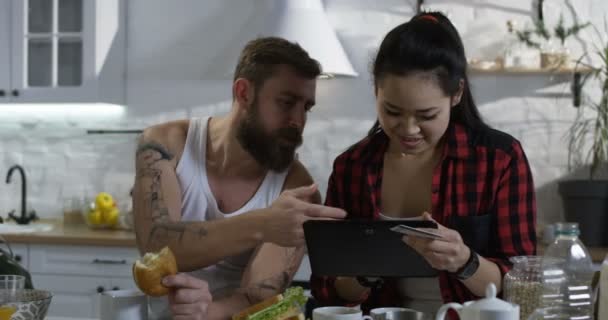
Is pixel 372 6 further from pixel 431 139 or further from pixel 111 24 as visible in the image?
pixel 431 139

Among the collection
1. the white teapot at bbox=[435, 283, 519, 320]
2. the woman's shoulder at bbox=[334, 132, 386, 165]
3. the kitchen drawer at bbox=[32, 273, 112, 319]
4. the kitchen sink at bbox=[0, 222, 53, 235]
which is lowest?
the kitchen drawer at bbox=[32, 273, 112, 319]

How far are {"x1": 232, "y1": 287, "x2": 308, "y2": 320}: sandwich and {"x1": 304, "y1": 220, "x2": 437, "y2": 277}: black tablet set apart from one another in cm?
15

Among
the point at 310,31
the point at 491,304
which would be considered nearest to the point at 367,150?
the point at 491,304

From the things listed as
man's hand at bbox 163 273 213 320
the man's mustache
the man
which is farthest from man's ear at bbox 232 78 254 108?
man's hand at bbox 163 273 213 320

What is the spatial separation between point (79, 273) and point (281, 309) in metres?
2.27

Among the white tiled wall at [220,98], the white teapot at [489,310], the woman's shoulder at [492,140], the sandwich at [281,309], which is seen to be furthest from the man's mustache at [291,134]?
the white tiled wall at [220,98]

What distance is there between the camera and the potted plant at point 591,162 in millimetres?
3215

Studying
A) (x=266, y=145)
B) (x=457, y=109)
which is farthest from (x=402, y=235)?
(x=266, y=145)

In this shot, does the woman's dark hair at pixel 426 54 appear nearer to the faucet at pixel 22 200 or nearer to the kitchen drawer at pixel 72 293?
the kitchen drawer at pixel 72 293

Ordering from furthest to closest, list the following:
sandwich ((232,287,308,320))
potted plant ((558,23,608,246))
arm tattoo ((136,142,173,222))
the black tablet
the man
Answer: potted plant ((558,23,608,246)) → arm tattoo ((136,142,173,222)) → the man → the black tablet → sandwich ((232,287,308,320))

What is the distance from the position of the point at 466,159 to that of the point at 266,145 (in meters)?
0.63

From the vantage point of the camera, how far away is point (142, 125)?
3973mm

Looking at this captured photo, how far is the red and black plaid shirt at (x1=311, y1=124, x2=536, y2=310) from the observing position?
6.08ft

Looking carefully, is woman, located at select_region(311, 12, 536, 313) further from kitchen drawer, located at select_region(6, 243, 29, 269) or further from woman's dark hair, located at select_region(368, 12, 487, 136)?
kitchen drawer, located at select_region(6, 243, 29, 269)
